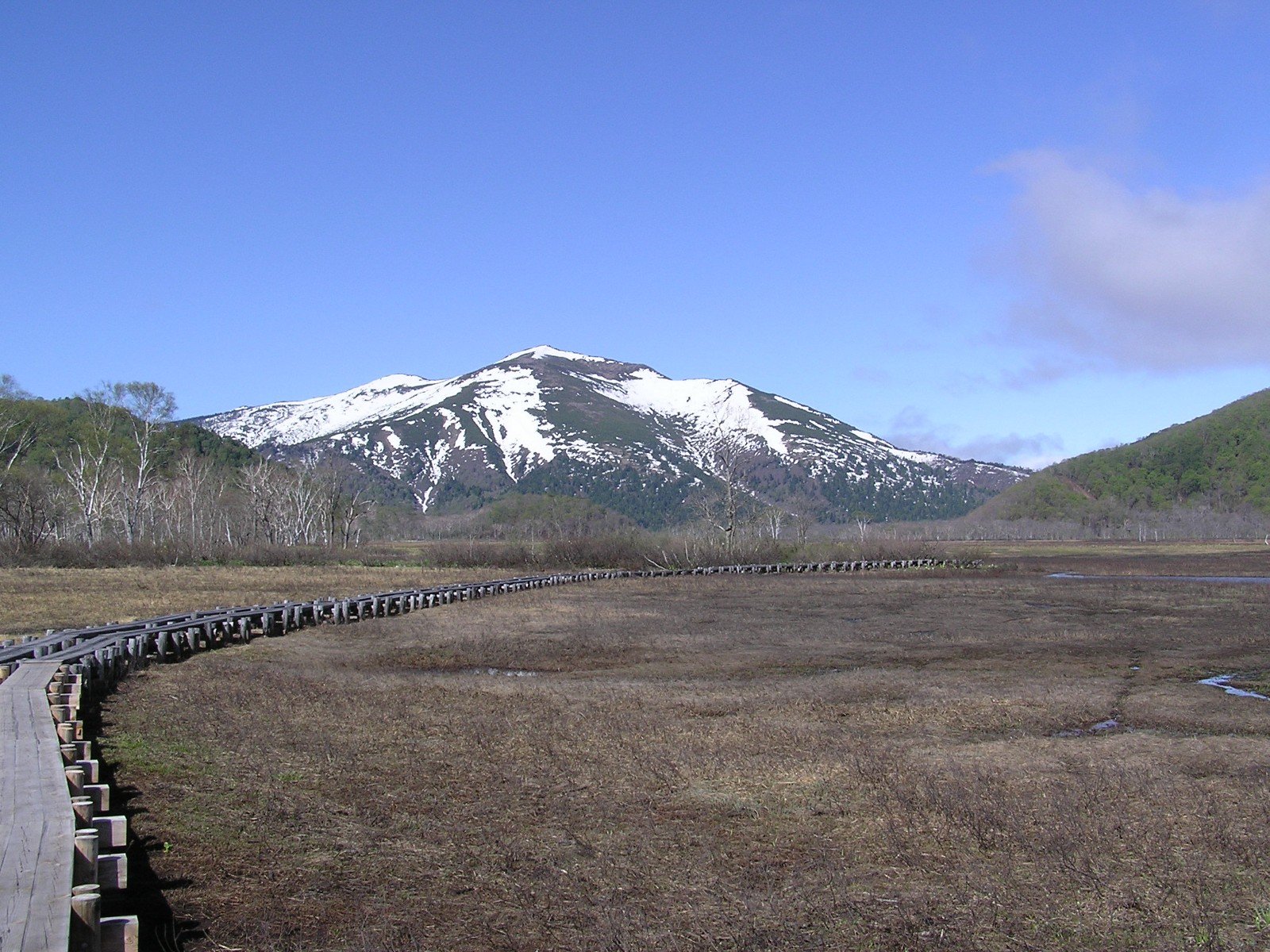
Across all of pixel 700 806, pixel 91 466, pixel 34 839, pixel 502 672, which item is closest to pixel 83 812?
pixel 34 839

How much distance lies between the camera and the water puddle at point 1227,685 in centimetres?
2164

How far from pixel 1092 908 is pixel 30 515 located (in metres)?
88.5

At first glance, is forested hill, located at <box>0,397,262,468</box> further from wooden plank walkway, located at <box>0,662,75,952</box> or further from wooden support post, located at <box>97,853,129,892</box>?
wooden support post, located at <box>97,853,129,892</box>

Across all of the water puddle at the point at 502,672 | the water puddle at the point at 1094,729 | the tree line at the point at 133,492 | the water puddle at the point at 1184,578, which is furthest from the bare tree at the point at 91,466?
the water puddle at the point at 1094,729

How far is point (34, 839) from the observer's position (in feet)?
27.6

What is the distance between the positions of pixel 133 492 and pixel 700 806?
101 metres

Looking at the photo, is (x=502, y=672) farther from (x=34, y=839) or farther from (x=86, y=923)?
(x=86, y=923)

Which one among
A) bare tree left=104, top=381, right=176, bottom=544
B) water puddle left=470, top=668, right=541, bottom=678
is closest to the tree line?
bare tree left=104, top=381, right=176, bottom=544

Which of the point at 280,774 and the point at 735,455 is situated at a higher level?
the point at 735,455

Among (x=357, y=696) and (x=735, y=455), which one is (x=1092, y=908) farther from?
(x=735, y=455)

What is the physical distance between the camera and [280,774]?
13.6 meters

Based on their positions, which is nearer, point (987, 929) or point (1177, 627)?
point (987, 929)

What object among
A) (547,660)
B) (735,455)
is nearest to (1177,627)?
(547,660)

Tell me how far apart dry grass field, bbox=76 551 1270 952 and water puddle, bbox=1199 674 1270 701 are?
431mm
